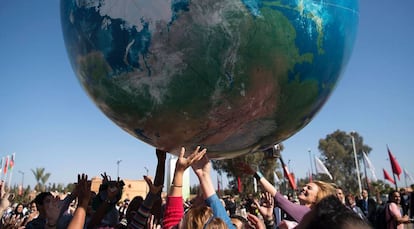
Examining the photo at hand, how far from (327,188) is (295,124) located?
23.7 inches

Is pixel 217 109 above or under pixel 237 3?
under

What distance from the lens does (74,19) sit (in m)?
2.59

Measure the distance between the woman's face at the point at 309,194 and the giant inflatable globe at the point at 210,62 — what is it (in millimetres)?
578

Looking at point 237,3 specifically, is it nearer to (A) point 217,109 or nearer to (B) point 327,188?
(A) point 217,109

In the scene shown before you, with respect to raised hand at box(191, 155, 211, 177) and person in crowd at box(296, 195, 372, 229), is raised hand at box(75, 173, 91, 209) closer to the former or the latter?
raised hand at box(191, 155, 211, 177)

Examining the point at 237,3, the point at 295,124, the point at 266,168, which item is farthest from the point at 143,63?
the point at 266,168

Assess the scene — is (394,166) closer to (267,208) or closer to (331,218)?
(267,208)

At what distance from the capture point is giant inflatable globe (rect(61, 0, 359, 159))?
215 centimetres

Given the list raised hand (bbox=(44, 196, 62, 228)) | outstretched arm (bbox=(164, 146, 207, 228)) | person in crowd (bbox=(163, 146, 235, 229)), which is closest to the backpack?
person in crowd (bbox=(163, 146, 235, 229))

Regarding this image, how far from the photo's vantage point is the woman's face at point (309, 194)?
280cm

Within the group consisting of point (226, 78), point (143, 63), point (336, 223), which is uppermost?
point (143, 63)

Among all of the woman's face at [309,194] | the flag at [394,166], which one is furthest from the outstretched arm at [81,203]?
the flag at [394,166]

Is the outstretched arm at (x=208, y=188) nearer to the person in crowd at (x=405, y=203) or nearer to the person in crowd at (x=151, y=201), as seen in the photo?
the person in crowd at (x=151, y=201)

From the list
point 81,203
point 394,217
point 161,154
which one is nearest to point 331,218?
point 81,203
